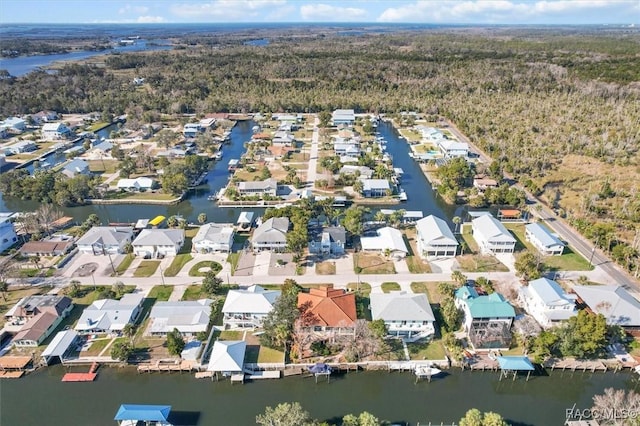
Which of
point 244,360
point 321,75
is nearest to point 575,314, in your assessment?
point 244,360

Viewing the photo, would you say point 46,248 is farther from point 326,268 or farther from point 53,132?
point 53,132

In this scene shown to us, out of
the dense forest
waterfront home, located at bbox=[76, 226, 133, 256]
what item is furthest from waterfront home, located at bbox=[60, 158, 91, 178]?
the dense forest

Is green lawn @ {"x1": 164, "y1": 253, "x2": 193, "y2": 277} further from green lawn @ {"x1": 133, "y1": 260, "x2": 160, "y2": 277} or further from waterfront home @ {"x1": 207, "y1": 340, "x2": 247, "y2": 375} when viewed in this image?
waterfront home @ {"x1": 207, "y1": 340, "x2": 247, "y2": 375}

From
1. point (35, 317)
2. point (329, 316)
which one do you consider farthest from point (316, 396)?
point (35, 317)

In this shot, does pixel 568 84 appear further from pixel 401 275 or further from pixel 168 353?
pixel 168 353

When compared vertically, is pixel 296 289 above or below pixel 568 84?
below

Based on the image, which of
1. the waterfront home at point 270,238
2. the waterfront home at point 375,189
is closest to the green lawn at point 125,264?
the waterfront home at point 270,238
